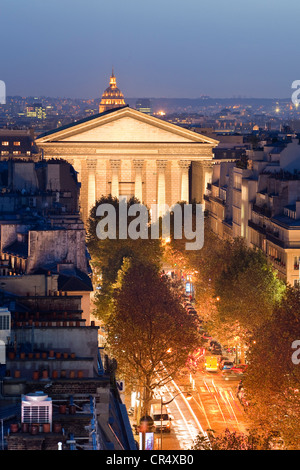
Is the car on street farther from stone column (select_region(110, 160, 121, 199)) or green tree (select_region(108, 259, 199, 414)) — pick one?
Result: stone column (select_region(110, 160, 121, 199))

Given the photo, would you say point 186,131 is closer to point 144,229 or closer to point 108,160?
point 108,160

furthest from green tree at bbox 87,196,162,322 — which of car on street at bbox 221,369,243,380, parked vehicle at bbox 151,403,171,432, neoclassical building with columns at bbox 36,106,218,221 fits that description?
neoclassical building with columns at bbox 36,106,218,221

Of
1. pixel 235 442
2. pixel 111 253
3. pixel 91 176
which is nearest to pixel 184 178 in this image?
pixel 91 176

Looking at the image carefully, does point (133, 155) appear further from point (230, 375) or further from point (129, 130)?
point (230, 375)

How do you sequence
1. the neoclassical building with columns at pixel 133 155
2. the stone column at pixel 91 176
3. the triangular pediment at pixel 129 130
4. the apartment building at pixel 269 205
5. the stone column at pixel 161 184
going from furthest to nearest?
the stone column at pixel 161 184 < the stone column at pixel 91 176 < the triangular pediment at pixel 129 130 < the neoclassical building with columns at pixel 133 155 < the apartment building at pixel 269 205

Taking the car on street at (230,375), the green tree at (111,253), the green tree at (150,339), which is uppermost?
the green tree at (150,339)

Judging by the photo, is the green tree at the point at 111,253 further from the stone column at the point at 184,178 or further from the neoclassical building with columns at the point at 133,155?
the stone column at the point at 184,178

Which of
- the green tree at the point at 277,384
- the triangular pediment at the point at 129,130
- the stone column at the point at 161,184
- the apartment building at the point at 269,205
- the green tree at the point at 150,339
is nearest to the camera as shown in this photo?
the green tree at the point at 277,384

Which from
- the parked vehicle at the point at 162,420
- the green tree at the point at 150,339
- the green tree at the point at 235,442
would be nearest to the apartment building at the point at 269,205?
the green tree at the point at 150,339
